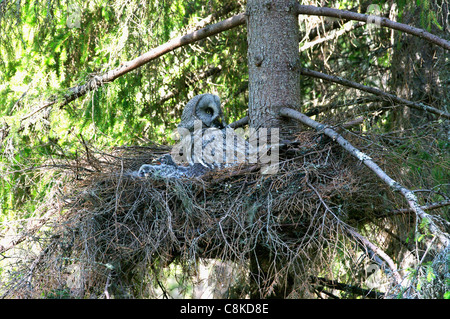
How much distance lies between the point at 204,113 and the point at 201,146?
0.34m

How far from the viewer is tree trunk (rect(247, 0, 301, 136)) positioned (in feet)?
15.1

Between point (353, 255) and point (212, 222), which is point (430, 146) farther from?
point (212, 222)

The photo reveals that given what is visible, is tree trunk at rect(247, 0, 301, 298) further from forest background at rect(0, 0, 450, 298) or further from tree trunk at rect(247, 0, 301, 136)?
forest background at rect(0, 0, 450, 298)

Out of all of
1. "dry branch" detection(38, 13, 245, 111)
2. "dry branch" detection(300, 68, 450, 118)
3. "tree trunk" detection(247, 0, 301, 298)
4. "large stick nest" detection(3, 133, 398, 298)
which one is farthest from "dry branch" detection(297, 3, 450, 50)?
"large stick nest" detection(3, 133, 398, 298)

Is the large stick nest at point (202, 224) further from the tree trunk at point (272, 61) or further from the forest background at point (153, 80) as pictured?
the tree trunk at point (272, 61)

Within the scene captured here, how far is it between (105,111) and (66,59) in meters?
0.98

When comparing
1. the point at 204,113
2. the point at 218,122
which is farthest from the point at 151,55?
the point at 218,122

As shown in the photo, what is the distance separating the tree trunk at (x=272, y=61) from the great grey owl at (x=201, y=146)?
1.09 ft

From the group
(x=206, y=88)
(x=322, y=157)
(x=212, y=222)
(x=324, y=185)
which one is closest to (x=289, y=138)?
(x=322, y=157)

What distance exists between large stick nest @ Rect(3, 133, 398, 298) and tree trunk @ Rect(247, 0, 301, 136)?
74 centimetres

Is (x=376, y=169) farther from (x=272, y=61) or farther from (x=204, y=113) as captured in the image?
(x=204, y=113)

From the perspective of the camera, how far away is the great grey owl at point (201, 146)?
424cm

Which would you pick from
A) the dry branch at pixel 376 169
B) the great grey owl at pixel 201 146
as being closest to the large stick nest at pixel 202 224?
the dry branch at pixel 376 169

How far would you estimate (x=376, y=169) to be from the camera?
A: 3.33 metres
